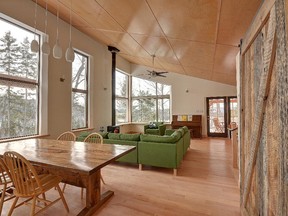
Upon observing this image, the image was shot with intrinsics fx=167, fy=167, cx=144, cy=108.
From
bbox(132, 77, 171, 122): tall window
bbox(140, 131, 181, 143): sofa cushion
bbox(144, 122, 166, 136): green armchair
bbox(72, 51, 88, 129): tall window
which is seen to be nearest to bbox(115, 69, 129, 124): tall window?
bbox(132, 77, 171, 122): tall window

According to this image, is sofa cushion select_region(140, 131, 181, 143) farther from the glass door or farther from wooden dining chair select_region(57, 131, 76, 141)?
the glass door

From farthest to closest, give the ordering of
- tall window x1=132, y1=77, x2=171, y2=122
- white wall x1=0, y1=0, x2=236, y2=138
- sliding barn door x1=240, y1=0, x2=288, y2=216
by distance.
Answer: tall window x1=132, y1=77, x2=171, y2=122 < white wall x1=0, y1=0, x2=236, y2=138 < sliding barn door x1=240, y1=0, x2=288, y2=216

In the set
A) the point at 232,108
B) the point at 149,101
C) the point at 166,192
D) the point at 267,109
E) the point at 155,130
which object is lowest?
the point at 166,192

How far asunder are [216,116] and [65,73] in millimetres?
6613

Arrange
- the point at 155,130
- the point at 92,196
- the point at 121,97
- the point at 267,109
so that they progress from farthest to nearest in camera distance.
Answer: the point at 121,97
the point at 155,130
the point at 92,196
the point at 267,109

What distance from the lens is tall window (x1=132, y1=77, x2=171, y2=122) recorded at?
8758mm

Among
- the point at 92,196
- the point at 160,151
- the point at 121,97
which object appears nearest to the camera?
the point at 92,196

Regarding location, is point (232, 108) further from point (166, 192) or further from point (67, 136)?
point (67, 136)

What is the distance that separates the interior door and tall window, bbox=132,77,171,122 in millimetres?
2005

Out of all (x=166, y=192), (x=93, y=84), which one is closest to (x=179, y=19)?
(x=166, y=192)

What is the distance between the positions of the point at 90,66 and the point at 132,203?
499cm

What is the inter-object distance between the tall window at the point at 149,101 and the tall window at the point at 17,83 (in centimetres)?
547

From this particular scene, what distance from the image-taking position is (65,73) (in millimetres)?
4879

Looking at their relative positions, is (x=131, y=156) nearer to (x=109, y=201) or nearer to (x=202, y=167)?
(x=109, y=201)
